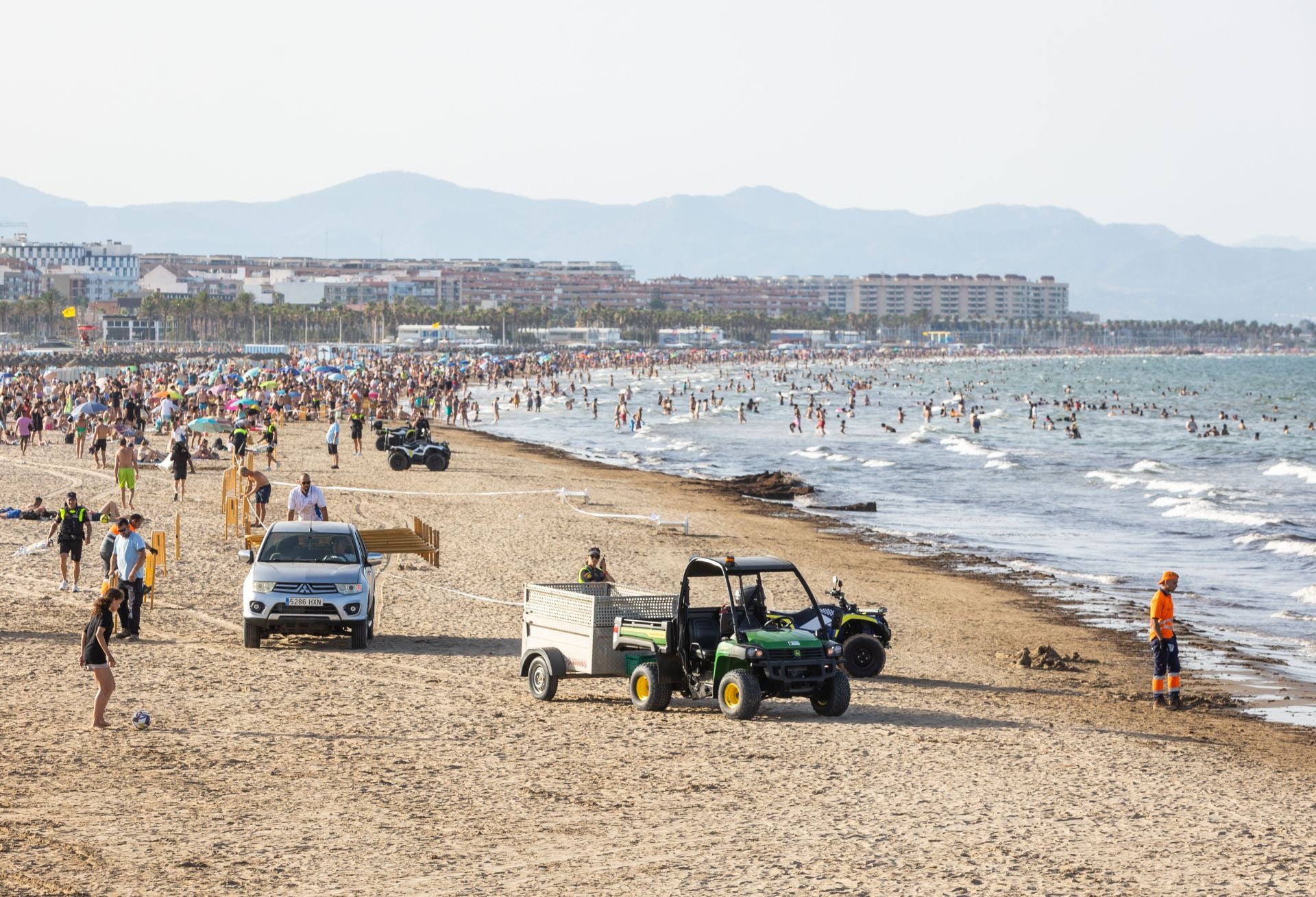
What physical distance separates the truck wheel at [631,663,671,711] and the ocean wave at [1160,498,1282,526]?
86.7ft

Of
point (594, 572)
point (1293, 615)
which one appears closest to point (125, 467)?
point (594, 572)

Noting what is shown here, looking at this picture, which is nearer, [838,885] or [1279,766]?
[838,885]

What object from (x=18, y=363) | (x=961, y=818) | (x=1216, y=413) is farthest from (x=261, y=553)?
(x=18, y=363)

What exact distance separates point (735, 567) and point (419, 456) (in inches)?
1138

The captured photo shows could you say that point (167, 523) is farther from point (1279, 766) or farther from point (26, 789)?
point (1279, 766)

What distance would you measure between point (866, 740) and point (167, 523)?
53.5ft

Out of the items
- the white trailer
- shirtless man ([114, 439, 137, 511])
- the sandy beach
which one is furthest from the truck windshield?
shirtless man ([114, 439, 137, 511])

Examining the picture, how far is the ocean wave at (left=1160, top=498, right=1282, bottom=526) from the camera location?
122 ft

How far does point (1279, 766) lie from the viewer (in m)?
13.3

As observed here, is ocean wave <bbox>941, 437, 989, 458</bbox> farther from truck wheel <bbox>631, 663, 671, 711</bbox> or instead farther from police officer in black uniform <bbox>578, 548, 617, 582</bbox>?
truck wheel <bbox>631, 663, 671, 711</bbox>

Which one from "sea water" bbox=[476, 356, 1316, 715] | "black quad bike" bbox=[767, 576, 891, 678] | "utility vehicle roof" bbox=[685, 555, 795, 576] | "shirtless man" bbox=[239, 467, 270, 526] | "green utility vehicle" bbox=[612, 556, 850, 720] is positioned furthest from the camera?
"sea water" bbox=[476, 356, 1316, 715]

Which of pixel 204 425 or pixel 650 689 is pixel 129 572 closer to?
pixel 650 689

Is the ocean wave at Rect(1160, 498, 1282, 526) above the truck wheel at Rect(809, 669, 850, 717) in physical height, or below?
below

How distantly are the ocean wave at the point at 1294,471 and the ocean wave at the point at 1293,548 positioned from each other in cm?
2005
